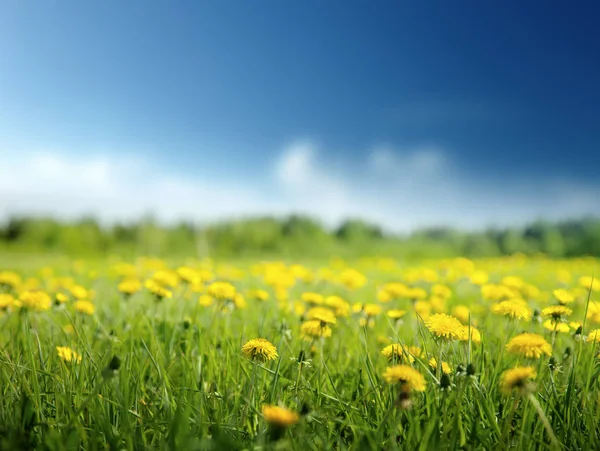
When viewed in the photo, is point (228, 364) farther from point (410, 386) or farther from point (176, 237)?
point (176, 237)

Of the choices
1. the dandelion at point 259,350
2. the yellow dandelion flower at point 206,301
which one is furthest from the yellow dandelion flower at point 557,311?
the yellow dandelion flower at point 206,301

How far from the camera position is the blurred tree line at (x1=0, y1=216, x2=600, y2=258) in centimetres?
2084

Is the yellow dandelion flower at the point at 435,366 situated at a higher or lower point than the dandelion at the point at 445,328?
lower

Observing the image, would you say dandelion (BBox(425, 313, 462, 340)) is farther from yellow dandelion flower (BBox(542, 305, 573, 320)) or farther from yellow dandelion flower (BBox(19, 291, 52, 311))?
yellow dandelion flower (BBox(19, 291, 52, 311))

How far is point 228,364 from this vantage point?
1589mm

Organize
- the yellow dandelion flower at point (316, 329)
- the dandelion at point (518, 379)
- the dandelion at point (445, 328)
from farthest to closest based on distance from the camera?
1. the yellow dandelion flower at point (316, 329)
2. the dandelion at point (445, 328)
3. the dandelion at point (518, 379)

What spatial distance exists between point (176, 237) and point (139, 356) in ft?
81.7

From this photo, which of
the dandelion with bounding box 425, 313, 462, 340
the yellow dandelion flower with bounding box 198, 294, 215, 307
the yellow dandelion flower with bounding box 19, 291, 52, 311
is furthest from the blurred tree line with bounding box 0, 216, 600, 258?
the dandelion with bounding box 425, 313, 462, 340

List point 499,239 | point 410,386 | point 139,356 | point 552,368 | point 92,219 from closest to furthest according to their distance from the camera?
point 410,386 < point 552,368 < point 139,356 < point 499,239 < point 92,219

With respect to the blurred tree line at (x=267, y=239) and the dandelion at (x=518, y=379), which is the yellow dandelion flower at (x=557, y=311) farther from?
the blurred tree line at (x=267, y=239)

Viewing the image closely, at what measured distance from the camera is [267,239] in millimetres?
23312

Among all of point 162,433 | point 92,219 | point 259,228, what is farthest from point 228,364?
point 92,219

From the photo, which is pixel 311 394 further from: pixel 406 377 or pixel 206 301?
pixel 206 301

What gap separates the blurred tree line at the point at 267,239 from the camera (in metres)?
20.8
